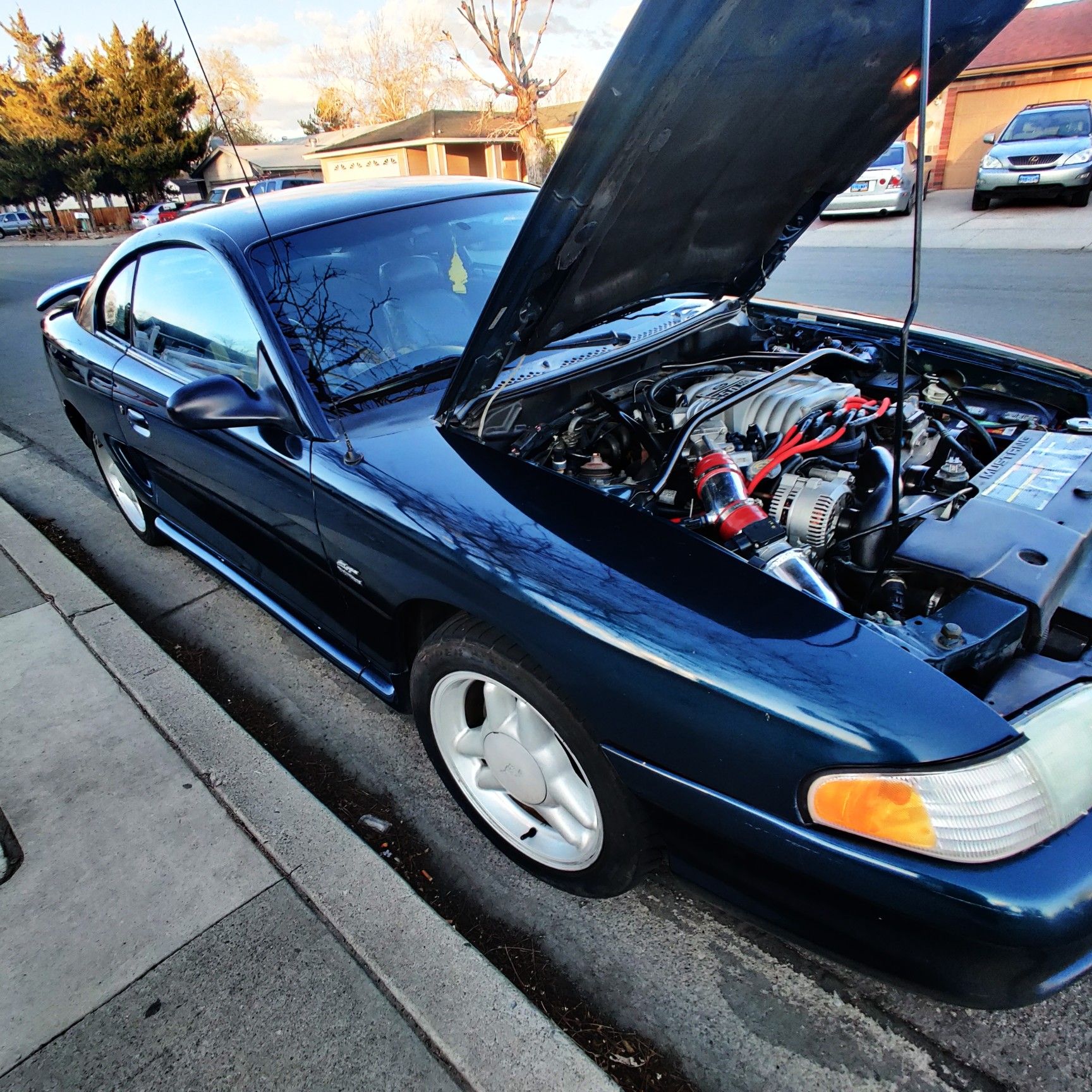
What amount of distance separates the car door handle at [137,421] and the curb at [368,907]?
0.81 m

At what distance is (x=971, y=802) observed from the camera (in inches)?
46.1

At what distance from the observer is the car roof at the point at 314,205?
2340mm

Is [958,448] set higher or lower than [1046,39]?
lower

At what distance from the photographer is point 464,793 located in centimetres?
197

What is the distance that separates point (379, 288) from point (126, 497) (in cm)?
223

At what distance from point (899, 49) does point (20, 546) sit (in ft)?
13.5

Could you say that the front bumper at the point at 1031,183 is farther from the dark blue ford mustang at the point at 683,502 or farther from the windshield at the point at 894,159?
the dark blue ford mustang at the point at 683,502

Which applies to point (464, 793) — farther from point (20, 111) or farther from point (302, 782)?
point (20, 111)

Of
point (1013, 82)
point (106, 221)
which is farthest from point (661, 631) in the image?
point (106, 221)

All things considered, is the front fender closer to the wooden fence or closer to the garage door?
the garage door

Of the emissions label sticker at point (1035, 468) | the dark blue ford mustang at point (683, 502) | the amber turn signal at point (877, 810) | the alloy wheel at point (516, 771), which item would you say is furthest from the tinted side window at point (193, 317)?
the emissions label sticker at point (1035, 468)

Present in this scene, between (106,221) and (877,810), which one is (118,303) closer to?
(877,810)

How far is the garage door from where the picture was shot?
60.1ft

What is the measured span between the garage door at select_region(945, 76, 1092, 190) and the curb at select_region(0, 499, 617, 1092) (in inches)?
877
